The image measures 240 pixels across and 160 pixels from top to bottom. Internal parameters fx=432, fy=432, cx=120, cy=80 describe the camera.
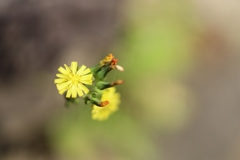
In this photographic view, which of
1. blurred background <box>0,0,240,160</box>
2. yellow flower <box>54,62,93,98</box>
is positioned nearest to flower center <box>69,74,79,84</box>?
yellow flower <box>54,62,93,98</box>

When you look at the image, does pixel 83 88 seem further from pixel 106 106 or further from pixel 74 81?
pixel 106 106

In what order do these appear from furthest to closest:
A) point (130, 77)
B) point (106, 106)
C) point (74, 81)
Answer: point (130, 77), point (106, 106), point (74, 81)

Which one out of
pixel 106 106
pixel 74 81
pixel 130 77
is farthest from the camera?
pixel 130 77

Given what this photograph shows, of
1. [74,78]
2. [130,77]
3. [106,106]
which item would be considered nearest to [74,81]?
[74,78]

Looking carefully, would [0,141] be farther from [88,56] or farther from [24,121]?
[88,56]

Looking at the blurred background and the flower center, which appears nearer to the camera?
the flower center

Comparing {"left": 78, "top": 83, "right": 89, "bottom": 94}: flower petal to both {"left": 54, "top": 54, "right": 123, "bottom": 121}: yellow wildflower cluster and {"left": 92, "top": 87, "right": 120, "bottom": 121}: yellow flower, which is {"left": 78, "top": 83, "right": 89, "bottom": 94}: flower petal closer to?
{"left": 54, "top": 54, "right": 123, "bottom": 121}: yellow wildflower cluster
